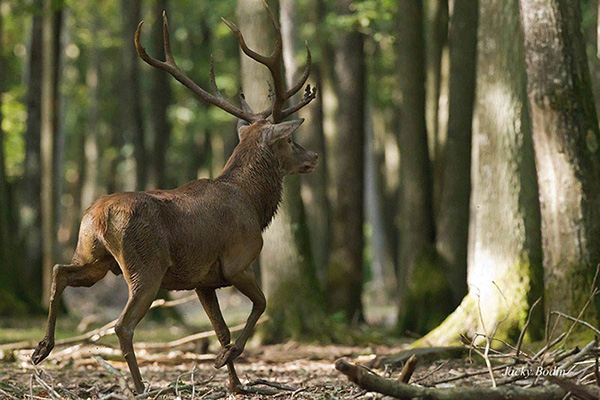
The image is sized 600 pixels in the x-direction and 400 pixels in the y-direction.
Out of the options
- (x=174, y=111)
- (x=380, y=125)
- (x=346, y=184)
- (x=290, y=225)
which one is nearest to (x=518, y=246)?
(x=290, y=225)

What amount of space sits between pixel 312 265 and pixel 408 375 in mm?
7182

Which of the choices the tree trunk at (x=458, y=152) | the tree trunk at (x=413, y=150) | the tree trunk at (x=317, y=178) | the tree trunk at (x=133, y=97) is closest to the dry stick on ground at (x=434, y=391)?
the tree trunk at (x=458, y=152)

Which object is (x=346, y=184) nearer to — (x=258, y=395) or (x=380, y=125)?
(x=258, y=395)

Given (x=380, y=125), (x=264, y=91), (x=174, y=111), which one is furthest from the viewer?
(x=380, y=125)

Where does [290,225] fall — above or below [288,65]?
below

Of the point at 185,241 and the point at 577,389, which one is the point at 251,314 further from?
the point at 577,389

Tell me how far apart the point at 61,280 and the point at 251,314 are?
5.12 ft

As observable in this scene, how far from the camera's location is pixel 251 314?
7.34 m

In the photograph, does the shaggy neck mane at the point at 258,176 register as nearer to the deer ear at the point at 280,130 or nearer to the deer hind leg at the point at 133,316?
the deer ear at the point at 280,130

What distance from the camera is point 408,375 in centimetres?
542

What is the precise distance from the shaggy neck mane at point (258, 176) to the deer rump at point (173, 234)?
21cm

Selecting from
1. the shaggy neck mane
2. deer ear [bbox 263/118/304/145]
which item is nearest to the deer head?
deer ear [bbox 263/118/304/145]

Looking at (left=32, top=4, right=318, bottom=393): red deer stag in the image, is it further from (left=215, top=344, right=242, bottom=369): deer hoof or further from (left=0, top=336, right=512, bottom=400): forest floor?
Result: (left=0, top=336, right=512, bottom=400): forest floor

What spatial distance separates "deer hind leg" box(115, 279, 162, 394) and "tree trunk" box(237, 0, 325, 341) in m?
5.24
